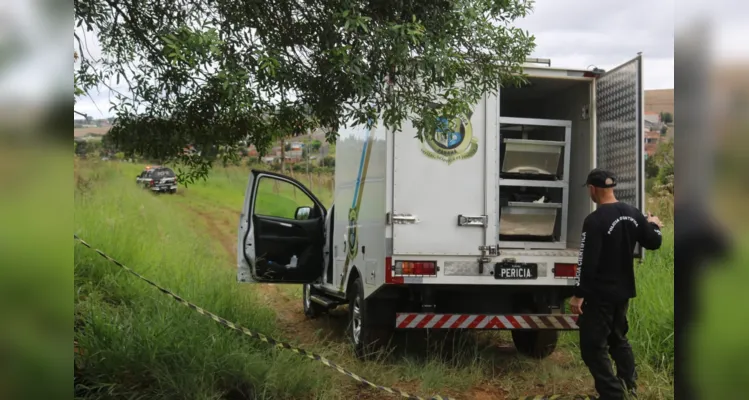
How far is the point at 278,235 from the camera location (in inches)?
324

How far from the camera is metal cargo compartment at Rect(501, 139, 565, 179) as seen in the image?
665cm

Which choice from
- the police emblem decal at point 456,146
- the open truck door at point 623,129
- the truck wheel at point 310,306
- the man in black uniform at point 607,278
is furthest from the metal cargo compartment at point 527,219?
the truck wheel at point 310,306

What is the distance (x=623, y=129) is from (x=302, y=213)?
4.18 metres

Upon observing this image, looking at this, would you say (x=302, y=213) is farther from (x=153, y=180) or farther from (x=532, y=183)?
(x=153, y=180)

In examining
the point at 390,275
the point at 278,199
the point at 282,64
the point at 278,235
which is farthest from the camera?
the point at 278,199

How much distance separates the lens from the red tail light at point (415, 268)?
19.3ft

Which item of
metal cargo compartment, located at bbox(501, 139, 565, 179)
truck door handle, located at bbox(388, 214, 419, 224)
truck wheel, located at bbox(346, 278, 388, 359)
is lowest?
truck wheel, located at bbox(346, 278, 388, 359)

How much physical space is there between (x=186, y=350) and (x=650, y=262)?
6868 mm

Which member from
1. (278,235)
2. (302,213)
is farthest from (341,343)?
(302,213)

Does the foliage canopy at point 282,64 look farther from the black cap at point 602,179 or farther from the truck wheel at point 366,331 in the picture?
the truck wheel at point 366,331

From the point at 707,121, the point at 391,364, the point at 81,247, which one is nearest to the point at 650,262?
the point at 391,364

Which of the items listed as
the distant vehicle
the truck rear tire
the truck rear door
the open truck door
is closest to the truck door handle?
the truck rear door

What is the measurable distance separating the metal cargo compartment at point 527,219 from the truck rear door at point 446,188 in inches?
29.0

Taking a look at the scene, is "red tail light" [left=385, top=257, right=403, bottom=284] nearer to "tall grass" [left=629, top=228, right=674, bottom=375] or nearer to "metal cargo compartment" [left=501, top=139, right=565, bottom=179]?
"metal cargo compartment" [left=501, top=139, right=565, bottom=179]
